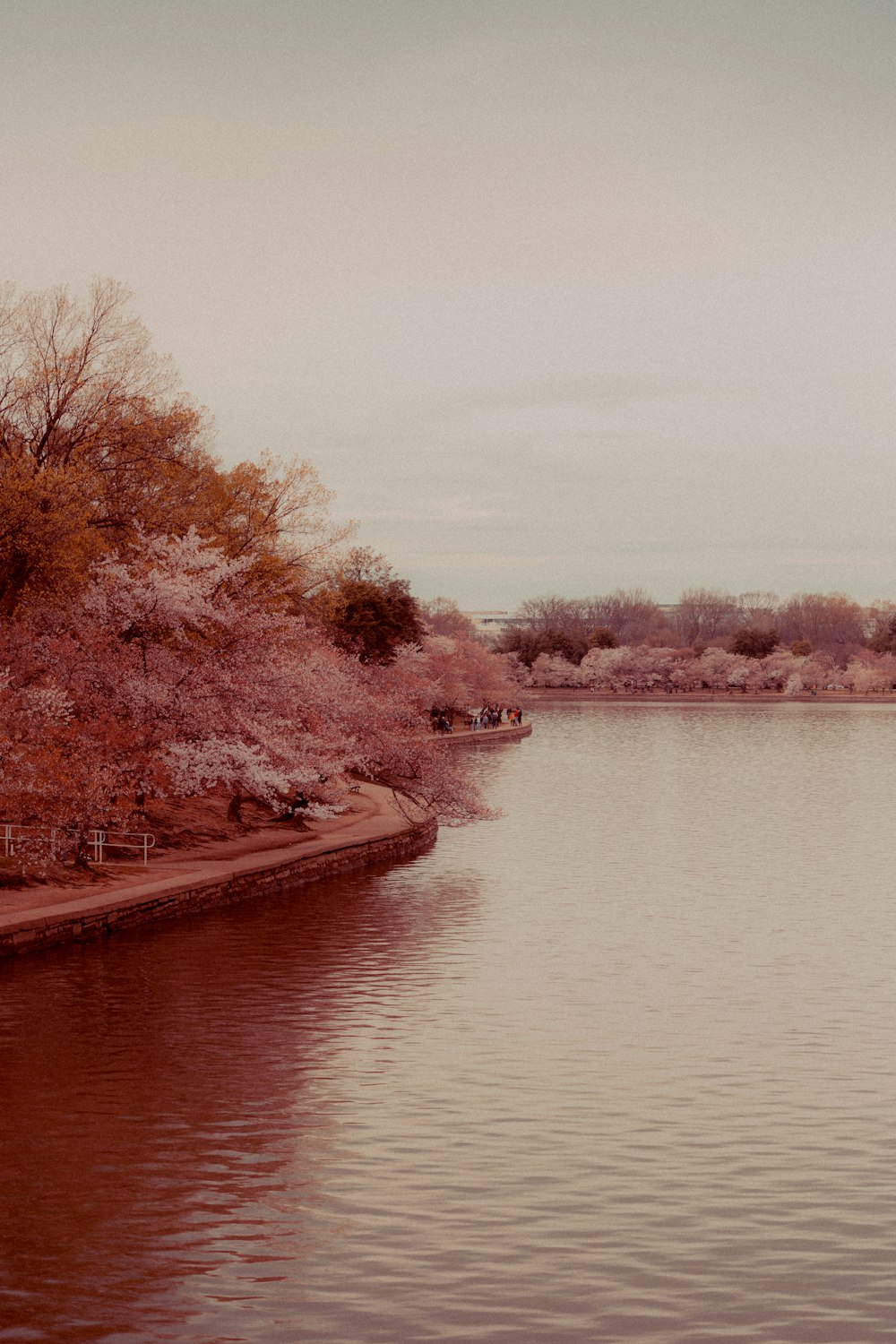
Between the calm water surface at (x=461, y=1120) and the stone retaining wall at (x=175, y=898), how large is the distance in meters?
0.49

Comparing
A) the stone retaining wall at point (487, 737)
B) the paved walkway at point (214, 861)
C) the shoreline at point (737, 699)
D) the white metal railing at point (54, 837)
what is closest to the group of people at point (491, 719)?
the stone retaining wall at point (487, 737)

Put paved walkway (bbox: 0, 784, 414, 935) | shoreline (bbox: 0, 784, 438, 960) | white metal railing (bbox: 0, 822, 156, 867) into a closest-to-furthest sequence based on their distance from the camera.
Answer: shoreline (bbox: 0, 784, 438, 960), paved walkway (bbox: 0, 784, 414, 935), white metal railing (bbox: 0, 822, 156, 867)

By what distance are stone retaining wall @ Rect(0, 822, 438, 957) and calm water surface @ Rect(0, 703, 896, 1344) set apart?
1.60ft

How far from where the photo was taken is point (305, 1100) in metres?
18.6

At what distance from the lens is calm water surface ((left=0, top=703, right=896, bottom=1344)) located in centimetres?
1257

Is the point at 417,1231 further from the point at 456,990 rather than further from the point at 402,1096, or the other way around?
the point at 456,990

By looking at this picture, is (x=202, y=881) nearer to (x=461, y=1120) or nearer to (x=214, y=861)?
(x=214, y=861)

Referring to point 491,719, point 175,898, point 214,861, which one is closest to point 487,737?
point 491,719

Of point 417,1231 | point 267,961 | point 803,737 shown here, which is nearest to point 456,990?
point 267,961

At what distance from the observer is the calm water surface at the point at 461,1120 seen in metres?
12.6

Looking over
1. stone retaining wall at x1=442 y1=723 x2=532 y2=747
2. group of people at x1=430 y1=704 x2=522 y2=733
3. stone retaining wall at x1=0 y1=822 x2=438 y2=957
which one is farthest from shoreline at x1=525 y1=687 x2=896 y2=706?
stone retaining wall at x1=0 y1=822 x2=438 y2=957

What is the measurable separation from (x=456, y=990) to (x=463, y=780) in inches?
810

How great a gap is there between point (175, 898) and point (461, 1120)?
48.1 ft

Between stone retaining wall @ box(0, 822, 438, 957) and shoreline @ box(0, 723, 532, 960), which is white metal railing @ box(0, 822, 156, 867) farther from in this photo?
stone retaining wall @ box(0, 822, 438, 957)
